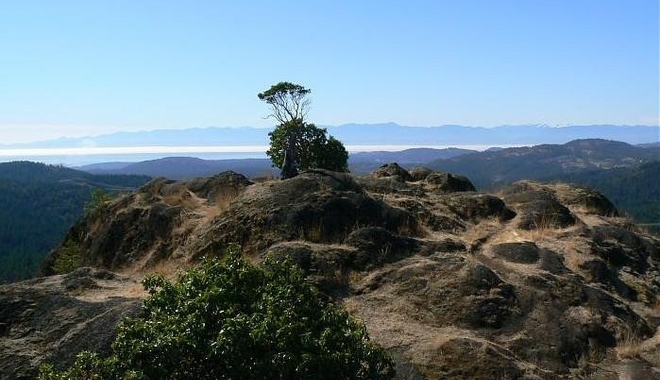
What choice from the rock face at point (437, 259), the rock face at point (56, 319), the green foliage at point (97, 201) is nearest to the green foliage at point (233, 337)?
the rock face at point (56, 319)

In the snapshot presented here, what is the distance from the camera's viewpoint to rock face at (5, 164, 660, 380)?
561 inches

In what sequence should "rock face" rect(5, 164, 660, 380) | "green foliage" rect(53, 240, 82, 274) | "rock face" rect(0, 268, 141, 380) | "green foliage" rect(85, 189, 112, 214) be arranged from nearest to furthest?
"rock face" rect(0, 268, 141, 380) < "rock face" rect(5, 164, 660, 380) < "green foliage" rect(53, 240, 82, 274) < "green foliage" rect(85, 189, 112, 214)

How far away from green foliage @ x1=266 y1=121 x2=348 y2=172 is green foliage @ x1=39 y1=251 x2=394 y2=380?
113 feet

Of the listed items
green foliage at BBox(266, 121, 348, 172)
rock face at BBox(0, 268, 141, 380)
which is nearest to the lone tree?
green foliage at BBox(266, 121, 348, 172)

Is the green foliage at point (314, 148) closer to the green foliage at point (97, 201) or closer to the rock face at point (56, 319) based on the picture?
the green foliage at point (97, 201)

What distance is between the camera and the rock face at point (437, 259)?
14.2 meters

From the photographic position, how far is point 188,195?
89.6ft

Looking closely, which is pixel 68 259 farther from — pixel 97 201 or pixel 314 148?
pixel 314 148

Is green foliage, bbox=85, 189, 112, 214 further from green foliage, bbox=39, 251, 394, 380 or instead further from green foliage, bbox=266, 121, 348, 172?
green foliage, bbox=39, 251, 394, 380

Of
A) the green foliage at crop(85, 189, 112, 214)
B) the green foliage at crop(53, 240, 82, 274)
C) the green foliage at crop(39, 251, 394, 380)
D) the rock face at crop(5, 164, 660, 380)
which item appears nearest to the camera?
the green foliage at crop(39, 251, 394, 380)

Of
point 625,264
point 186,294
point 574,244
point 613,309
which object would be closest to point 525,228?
point 574,244

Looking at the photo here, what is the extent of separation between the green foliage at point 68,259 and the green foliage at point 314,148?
66.4 feet

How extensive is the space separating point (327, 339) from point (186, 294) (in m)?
2.49

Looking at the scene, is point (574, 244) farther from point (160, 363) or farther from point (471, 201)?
point (160, 363)
